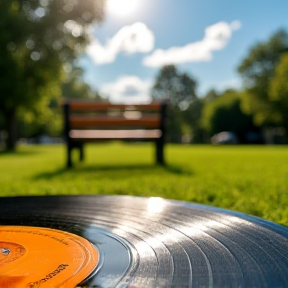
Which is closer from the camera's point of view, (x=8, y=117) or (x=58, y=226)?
(x=58, y=226)

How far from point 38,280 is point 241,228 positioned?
0.83 m

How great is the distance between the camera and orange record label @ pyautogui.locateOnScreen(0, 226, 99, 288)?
0.96 meters

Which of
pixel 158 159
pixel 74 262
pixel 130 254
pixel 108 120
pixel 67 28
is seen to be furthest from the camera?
pixel 67 28

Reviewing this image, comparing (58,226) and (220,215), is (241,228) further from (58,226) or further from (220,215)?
(58,226)

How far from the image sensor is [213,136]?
4856cm

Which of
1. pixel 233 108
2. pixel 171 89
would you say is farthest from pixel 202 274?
pixel 171 89

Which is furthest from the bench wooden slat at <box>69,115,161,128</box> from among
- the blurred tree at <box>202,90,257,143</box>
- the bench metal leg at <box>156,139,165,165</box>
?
the blurred tree at <box>202,90,257,143</box>

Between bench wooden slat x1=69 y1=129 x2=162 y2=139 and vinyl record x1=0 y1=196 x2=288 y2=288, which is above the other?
bench wooden slat x1=69 y1=129 x2=162 y2=139

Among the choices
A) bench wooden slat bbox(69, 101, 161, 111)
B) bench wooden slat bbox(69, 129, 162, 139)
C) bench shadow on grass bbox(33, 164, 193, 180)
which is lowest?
bench shadow on grass bbox(33, 164, 193, 180)

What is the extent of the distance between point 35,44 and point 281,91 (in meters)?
19.3

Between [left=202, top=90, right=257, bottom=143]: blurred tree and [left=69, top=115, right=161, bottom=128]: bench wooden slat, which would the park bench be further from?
[left=202, top=90, right=257, bottom=143]: blurred tree

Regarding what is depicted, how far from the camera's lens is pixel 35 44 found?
1859 cm

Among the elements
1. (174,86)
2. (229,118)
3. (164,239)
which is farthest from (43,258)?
(174,86)

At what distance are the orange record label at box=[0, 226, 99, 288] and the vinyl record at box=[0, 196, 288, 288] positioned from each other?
0.03 meters
